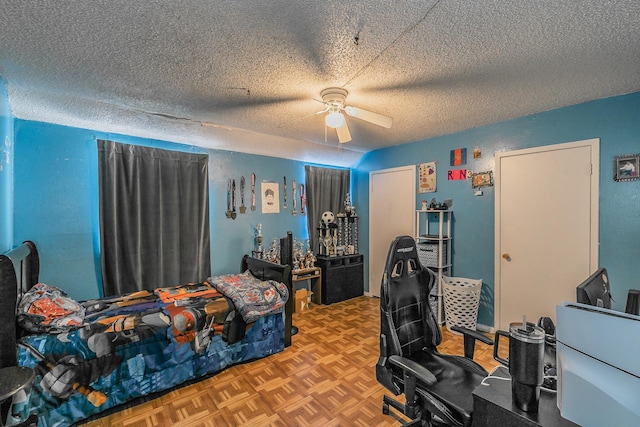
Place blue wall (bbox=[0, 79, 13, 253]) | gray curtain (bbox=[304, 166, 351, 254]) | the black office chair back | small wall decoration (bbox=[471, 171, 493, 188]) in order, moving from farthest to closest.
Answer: gray curtain (bbox=[304, 166, 351, 254]) < small wall decoration (bbox=[471, 171, 493, 188]) < blue wall (bbox=[0, 79, 13, 253]) < the black office chair back

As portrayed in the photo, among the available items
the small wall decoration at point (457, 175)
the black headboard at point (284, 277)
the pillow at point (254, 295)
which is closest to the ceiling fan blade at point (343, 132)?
the black headboard at point (284, 277)

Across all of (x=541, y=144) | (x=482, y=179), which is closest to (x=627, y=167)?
(x=541, y=144)

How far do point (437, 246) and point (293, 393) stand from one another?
2.35 metres

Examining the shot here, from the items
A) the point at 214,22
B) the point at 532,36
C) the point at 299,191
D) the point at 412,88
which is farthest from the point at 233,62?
the point at 299,191

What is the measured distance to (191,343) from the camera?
2279mm

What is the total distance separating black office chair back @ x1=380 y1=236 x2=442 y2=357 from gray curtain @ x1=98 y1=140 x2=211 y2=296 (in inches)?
101

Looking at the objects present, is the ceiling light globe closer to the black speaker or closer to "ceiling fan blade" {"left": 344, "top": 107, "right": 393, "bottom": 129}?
"ceiling fan blade" {"left": 344, "top": 107, "right": 393, "bottom": 129}

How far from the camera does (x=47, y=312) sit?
1890 mm

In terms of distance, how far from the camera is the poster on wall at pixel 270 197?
4.10 metres

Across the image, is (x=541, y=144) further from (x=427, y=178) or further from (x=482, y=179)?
(x=427, y=178)

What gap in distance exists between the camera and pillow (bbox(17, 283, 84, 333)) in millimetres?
1804

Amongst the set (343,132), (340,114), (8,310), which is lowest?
(8,310)

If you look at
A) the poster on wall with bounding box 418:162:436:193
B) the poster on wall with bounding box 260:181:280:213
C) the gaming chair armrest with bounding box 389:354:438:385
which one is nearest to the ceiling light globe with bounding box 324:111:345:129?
the gaming chair armrest with bounding box 389:354:438:385

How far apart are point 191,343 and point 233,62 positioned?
2170mm
